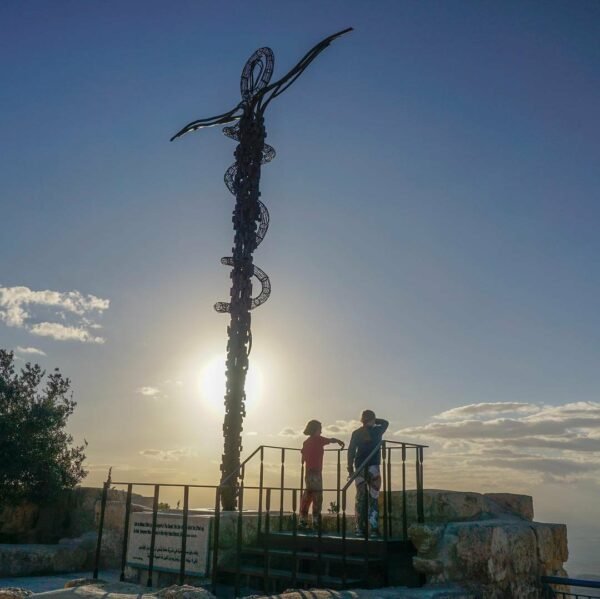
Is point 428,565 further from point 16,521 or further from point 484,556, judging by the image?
point 16,521

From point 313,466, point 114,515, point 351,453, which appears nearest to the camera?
point 351,453

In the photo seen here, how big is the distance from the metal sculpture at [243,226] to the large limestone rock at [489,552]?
5.34 m

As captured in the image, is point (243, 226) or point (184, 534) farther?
point (243, 226)

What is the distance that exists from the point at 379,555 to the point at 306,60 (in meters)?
11.2

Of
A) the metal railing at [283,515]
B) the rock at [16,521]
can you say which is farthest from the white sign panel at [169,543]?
the rock at [16,521]

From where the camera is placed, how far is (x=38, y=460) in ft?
48.8

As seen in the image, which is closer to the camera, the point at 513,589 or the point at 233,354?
the point at 513,589

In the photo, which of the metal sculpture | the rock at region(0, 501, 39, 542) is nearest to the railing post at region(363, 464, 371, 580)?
the metal sculpture

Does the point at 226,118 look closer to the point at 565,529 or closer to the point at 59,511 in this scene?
the point at 59,511

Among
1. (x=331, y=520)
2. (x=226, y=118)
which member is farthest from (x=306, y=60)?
(x=331, y=520)

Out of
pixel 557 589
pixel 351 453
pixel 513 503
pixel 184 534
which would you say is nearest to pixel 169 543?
pixel 184 534

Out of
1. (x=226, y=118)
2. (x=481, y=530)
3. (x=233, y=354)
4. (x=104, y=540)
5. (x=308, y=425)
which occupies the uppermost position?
(x=226, y=118)

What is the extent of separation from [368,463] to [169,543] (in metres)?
3.41

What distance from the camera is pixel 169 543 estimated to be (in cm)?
927
